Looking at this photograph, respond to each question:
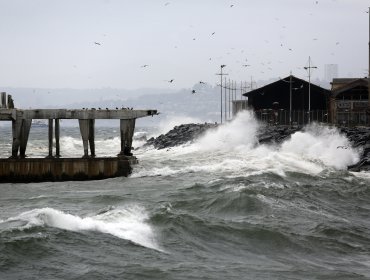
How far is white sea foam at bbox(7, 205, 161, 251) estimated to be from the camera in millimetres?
17250

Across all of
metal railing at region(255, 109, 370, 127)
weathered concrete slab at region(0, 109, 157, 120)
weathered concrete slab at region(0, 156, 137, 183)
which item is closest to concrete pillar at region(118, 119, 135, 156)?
weathered concrete slab at region(0, 109, 157, 120)

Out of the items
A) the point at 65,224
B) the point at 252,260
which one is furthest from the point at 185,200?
the point at 252,260

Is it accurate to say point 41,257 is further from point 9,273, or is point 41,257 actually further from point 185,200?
point 185,200

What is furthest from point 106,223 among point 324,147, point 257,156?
point 324,147

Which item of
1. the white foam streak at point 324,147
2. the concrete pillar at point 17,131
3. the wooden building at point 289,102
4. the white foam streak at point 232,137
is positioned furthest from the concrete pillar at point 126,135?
the wooden building at point 289,102

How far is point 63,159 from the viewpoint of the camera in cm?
3086

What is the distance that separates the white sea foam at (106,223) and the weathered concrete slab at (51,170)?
10.2m

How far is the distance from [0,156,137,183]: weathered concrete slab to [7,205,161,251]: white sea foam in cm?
1022

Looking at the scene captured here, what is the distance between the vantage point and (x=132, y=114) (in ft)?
106

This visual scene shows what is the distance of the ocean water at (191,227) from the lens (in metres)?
14.5

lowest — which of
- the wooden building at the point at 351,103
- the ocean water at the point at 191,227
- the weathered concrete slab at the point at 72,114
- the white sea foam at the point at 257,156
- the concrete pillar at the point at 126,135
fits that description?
the ocean water at the point at 191,227

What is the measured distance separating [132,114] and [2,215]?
12.8 meters

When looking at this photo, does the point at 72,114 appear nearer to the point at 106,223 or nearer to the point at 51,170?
the point at 51,170

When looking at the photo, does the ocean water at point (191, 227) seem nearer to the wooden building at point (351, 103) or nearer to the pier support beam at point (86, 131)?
the pier support beam at point (86, 131)
